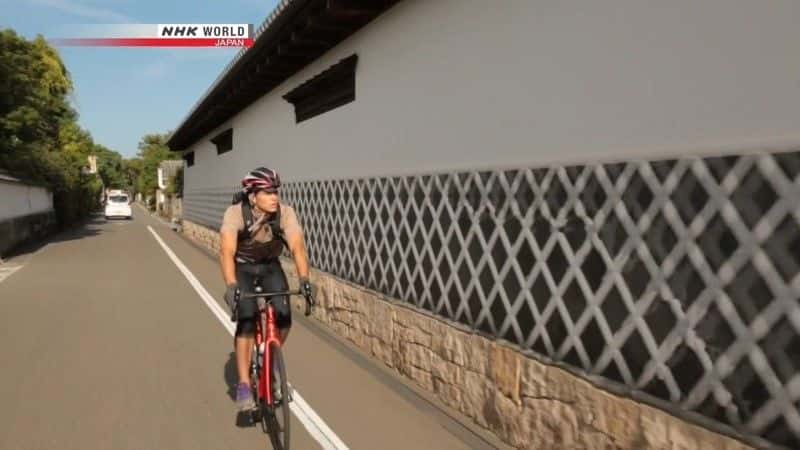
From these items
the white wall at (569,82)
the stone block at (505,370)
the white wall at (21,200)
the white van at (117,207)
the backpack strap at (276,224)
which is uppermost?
the white wall at (569,82)

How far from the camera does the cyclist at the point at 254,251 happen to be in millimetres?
4223

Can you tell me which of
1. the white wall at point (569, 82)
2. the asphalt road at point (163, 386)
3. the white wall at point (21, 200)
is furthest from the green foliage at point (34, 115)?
the white wall at point (569, 82)

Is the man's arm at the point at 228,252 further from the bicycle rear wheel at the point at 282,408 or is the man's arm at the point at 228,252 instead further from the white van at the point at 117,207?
the white van at the point at 117,207

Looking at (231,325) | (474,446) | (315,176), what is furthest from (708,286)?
(315,176)

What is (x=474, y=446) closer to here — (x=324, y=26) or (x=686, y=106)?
(x=686, y=106)

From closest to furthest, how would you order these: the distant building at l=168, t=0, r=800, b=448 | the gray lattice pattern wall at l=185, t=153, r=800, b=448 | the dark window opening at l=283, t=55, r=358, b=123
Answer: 1. the gray lattice pattern wall at l=185, t=153, r=800, b=448
2. the distant building at l=168, t=0, r=800, b=448
3. the dark window opening at l=283, t=55, r=358, b=123

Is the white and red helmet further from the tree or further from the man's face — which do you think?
the tree

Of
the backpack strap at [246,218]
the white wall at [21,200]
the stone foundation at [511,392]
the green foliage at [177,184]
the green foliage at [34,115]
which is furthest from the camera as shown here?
the green foliage at [177,184]

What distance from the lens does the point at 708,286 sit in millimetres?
2922

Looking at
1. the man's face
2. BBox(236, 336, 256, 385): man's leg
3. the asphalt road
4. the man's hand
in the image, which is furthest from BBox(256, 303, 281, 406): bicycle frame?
the man's face

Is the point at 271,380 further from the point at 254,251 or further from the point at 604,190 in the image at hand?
the point at 604,190

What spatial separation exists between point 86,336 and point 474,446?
17.9ft

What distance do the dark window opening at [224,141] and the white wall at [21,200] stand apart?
21.9ft

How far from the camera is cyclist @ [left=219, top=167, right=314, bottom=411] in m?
4.22
